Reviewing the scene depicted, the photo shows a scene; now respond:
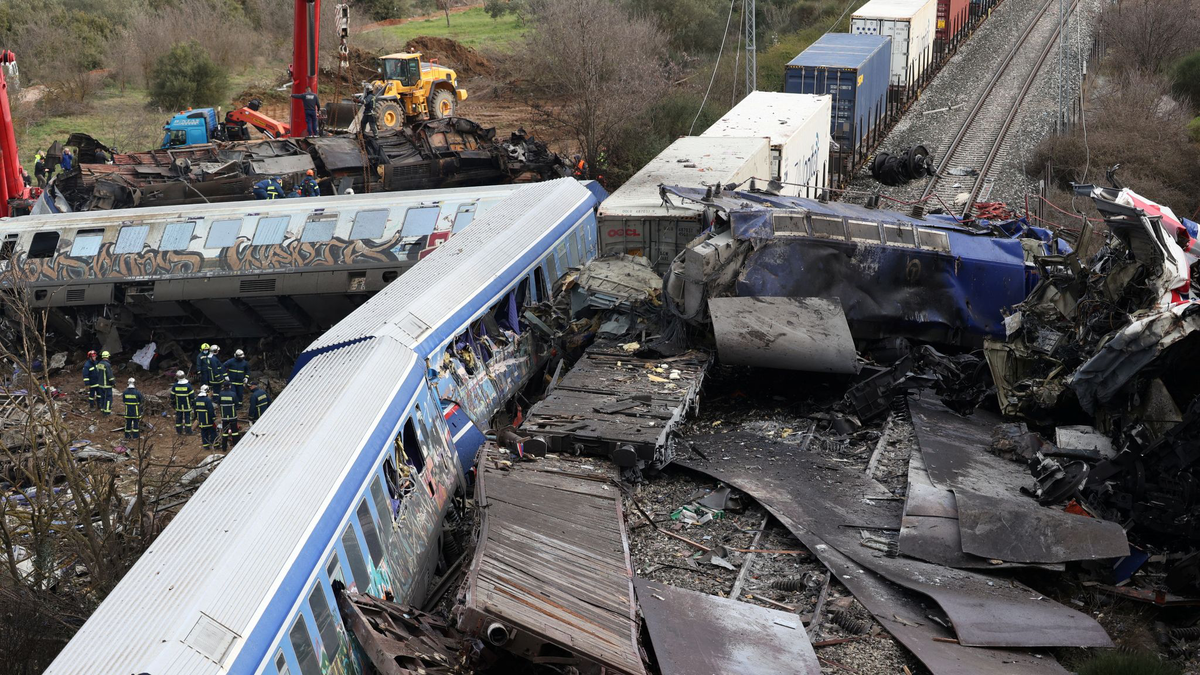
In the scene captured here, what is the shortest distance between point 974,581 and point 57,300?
15438mm

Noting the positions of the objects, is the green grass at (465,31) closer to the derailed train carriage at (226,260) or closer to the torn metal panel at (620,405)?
the derailed train carriage at (226,260)

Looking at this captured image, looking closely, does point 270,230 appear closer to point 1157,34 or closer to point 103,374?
point 103,374

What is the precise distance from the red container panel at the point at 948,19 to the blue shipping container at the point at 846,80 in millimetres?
9221

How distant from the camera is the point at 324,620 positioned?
778 cm

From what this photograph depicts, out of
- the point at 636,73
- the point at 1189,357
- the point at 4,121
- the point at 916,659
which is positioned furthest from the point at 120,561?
the point at 636,73

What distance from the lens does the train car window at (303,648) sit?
7.28 m

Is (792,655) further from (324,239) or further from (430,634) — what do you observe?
(324,239)

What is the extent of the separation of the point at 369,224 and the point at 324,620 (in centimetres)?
1148

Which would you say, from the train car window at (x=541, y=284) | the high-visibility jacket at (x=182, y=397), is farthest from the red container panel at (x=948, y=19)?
the high-visibility jacket at (x=182, y=397)

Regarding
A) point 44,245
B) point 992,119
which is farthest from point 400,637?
point 992,119

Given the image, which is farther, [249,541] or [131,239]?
[131,239]

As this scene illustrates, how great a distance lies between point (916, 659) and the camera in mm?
8523

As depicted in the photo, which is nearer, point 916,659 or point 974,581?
point 916,659

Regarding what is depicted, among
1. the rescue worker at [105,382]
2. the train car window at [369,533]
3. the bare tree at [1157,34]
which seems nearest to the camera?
the train car window at [369,533]
